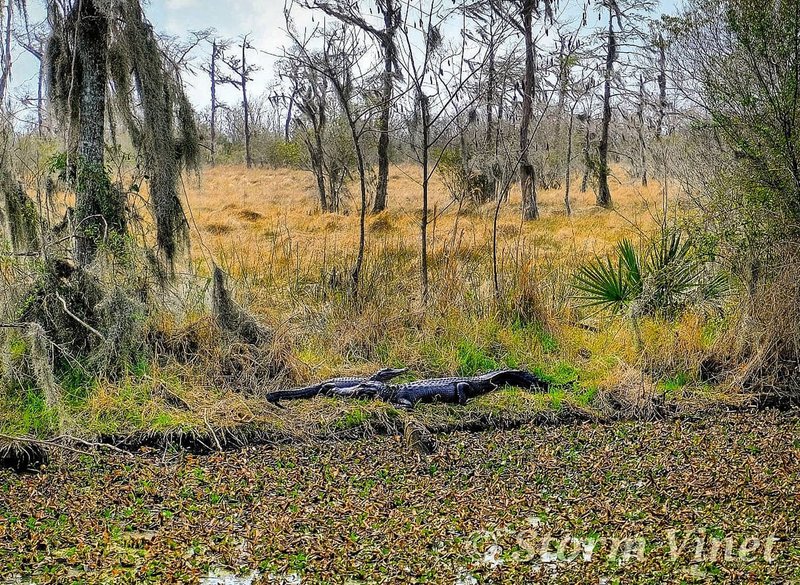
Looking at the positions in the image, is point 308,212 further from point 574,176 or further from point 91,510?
point 574,176

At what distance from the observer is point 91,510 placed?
3.90m

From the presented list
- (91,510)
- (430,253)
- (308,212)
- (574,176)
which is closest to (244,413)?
(91,510)

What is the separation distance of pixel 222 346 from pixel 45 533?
2.43 m

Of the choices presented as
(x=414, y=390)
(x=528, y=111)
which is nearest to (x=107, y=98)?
(x=414, y=390)

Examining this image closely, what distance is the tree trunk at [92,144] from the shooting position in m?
5.95

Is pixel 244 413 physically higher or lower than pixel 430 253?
lower

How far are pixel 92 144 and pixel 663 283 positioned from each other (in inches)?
190

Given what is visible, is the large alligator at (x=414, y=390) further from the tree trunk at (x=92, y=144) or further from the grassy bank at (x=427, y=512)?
the tree trunk at (x=92, y=144)

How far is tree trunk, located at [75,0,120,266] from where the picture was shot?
5949 millimetres

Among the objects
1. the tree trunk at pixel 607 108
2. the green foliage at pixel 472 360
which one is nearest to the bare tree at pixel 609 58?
the tree trunk at pixel 607 108

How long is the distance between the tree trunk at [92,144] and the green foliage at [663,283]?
3.99 meters

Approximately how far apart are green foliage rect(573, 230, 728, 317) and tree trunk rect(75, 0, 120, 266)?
157 inches

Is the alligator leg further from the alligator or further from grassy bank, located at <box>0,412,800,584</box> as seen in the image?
grassy bank, located at <box>0,412,800,584</box>

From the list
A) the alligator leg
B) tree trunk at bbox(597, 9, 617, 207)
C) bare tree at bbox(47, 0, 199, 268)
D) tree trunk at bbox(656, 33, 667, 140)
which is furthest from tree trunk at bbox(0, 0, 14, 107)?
tree trunk at bbox(597, 9, 617, 207)
